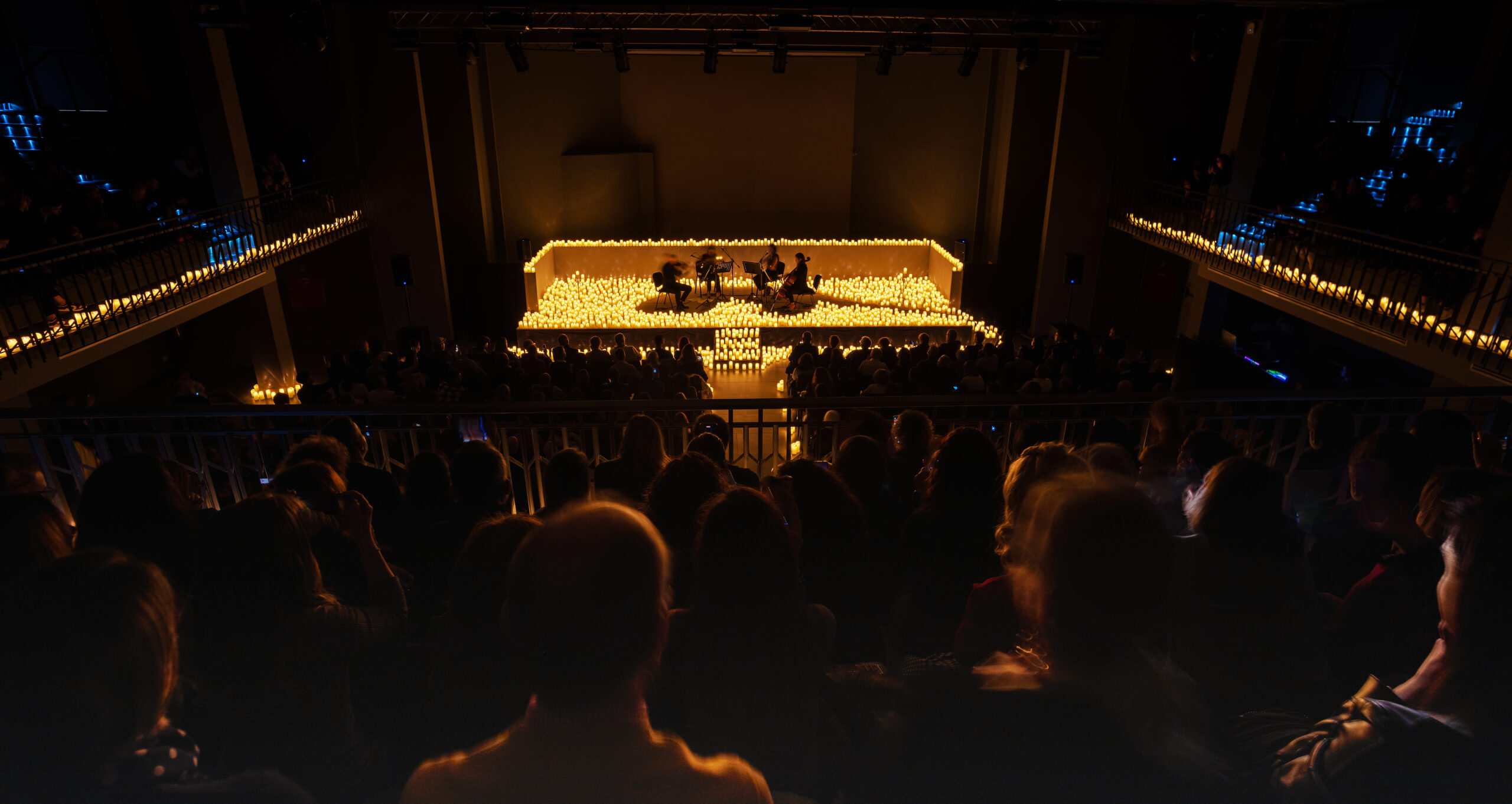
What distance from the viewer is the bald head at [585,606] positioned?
1.27 metres

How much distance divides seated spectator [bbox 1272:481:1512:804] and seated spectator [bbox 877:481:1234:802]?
26 cm

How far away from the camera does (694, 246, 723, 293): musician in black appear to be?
1417 cm

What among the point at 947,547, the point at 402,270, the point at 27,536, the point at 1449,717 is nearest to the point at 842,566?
the point at 947,547

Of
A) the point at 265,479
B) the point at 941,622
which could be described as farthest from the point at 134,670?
the point at 265,479

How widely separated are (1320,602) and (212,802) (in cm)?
301

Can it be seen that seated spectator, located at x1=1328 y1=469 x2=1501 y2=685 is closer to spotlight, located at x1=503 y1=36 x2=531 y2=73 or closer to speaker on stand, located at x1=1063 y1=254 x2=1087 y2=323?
spotlight, located at x1=503 y1=36 x2=531 y2=73

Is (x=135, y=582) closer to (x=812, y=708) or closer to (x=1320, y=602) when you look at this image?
(x=812, y=708)

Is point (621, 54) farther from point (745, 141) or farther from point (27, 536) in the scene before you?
point (27, 536)

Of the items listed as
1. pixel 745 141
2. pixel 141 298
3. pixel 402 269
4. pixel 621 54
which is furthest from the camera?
pixel 745 141

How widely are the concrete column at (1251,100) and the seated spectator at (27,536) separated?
1140 cm

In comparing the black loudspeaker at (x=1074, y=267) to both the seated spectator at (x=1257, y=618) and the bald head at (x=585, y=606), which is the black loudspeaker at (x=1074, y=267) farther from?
the bald head at (x=585, y=606)

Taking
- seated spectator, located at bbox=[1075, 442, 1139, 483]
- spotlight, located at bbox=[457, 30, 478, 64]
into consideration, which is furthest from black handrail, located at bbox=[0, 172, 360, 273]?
seated spectator, located at bbox=[1075, 442, 1139, 483]

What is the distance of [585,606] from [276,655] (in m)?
1.08

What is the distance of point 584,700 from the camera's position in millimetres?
1291
